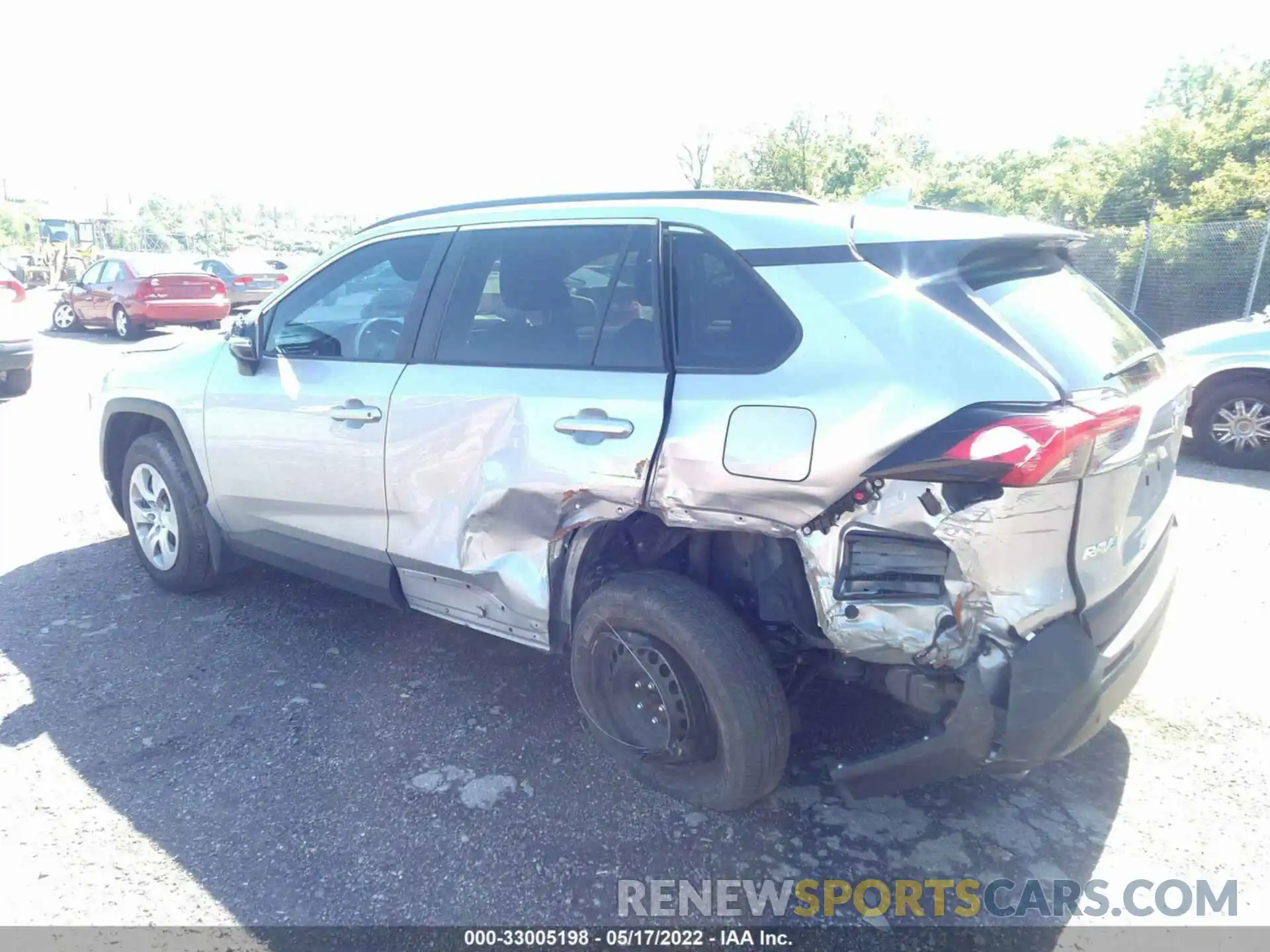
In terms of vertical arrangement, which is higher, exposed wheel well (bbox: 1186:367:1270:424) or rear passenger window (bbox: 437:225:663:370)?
rear passenger window (bbox: 437:225:663:370)

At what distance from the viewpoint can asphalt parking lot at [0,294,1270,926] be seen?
256 cm

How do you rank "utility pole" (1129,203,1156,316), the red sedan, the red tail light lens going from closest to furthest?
the red tail light lens < "utility pole" (1129,203,1156,316) < the red sedan

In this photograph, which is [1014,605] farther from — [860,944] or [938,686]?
[860,944]

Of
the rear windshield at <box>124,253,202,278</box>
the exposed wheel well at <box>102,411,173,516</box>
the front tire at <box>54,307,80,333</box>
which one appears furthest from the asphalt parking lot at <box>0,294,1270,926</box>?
the front tire at <box>54,307,80,333</box>

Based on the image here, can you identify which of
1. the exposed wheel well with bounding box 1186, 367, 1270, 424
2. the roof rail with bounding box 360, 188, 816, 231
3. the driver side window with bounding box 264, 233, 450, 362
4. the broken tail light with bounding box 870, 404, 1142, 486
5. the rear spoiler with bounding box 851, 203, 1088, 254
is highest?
the roof rail with bounding box 360, 188, 816, 231

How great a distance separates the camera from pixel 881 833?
109 inches

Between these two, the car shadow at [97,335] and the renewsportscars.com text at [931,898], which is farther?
the car shadow at [97,335]

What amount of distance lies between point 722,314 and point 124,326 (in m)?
16.3

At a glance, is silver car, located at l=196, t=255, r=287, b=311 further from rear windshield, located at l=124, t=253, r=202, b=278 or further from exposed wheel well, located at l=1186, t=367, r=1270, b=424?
exposed wheel well, located at l=1186, t=367, r=1270, b=424

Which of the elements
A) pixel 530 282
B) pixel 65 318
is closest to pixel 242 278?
pixel 65 318

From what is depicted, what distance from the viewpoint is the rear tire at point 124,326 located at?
15.5 meters

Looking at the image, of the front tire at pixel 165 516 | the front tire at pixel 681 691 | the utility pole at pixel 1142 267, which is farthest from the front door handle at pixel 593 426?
the utility pole at pixel 1142 267

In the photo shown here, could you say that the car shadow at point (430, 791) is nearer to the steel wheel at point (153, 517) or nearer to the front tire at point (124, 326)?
the steel wheel at point (153, 517)

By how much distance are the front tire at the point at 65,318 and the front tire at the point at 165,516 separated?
49.5 feet
